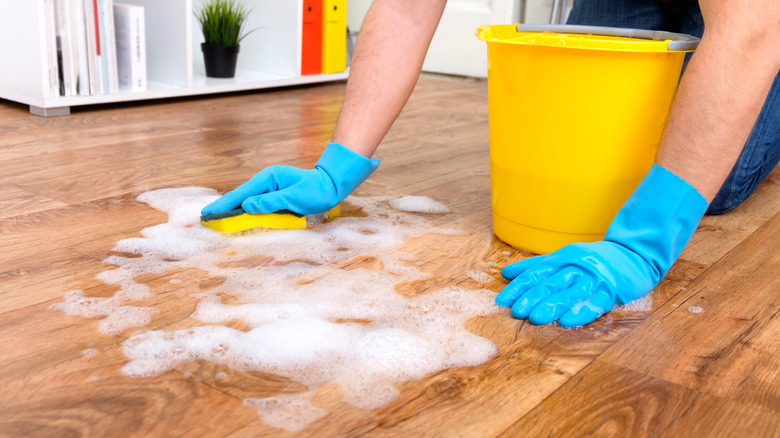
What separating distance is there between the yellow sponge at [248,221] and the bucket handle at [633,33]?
467mm

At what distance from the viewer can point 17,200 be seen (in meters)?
1.14

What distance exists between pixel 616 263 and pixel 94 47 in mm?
1509

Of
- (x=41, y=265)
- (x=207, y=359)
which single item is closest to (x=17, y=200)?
(x=41, y=265)

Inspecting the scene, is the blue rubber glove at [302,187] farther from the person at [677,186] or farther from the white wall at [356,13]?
the white wall at [356,13]

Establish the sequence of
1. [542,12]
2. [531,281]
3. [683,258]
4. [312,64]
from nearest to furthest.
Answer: [531,281] < [683,258] < [312,64] < [542,12]

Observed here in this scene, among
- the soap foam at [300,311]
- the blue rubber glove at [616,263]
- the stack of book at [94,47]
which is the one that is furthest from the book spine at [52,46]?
the blue rubber glove at [616,263]

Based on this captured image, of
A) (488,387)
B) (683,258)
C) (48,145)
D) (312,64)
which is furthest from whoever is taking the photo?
(312,64)

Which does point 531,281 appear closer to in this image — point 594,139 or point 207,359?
point 594,139

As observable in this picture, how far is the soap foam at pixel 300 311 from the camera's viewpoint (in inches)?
27.0

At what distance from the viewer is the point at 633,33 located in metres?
1.03

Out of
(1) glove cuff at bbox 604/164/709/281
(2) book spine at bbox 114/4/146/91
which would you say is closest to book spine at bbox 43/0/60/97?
(2) book spine at bbox 114/4/146/91

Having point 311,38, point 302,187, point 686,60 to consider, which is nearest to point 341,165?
point 302,187

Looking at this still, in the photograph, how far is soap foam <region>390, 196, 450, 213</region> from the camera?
1.23m

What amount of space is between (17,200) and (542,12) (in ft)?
8.01
